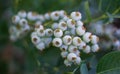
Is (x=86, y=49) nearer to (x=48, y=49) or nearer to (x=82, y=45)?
(x=82, y=45)

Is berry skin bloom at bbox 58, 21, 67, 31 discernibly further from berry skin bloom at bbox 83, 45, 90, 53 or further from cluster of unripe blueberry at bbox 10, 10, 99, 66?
berry skin bloom at bbox 83, 45, 90, 53

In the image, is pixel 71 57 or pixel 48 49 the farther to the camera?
pixel 48 49

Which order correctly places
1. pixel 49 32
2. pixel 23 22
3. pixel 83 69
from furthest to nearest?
pixel 23 22 < pixel 49 32 < pixel 83 69

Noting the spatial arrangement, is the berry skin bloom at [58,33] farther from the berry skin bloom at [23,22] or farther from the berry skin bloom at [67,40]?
the berry skin bloom at [23,22]

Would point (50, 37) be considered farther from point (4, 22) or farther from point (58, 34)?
point (4, 22)

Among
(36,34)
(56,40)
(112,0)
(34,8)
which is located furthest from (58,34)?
(34,8)

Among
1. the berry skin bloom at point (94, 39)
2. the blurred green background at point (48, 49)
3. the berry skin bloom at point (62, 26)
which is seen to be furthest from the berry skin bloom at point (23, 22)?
the berry skin bloom at point (94, 39)

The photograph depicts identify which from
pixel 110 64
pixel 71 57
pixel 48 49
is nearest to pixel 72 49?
pixel 71 57

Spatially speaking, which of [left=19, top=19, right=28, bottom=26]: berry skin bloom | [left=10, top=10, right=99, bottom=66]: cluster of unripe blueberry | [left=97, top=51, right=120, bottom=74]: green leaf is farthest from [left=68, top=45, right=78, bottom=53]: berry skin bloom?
[left=19, top=19, right=28, bottom=26]: berry skin bloom
